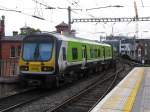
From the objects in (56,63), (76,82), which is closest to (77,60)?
(76,82)

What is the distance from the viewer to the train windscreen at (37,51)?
1875 centimetres

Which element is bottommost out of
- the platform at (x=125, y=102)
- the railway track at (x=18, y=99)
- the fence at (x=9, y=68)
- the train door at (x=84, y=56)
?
the railway track at (x=18, y=99)

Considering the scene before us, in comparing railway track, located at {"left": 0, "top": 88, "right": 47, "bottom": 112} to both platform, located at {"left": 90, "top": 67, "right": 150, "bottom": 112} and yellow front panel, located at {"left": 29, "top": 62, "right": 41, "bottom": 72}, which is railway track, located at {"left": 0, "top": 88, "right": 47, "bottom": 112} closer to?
yellow front panel, located at {"left": 29, "top": 62, "right": 41, "bottom": 72}

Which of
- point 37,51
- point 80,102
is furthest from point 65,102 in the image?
point 37,51

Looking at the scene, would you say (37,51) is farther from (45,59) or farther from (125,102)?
(125,102)

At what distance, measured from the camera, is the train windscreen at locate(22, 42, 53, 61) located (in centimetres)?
1875

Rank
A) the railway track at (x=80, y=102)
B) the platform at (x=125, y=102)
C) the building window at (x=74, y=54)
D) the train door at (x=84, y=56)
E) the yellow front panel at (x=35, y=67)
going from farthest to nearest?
the train door at (x=84, y=56)
the building window at (x=74, y=54)
the yellow front panel at (x=35, y=67)
the railway track at (x=80, y=102)
the platform at (x=125, y=102)

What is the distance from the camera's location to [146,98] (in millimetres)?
15172

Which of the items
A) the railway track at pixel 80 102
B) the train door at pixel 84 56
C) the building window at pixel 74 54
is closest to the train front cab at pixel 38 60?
the railway track at pixel 80 102

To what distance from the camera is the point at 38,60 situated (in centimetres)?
1869

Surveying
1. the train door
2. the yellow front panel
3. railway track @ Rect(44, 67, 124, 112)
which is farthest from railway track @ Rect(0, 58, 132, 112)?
the train door

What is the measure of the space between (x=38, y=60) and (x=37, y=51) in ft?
1.87

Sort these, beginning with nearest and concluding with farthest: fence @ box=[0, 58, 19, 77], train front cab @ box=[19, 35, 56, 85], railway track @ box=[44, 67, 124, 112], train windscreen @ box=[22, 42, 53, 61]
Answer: railway track @ box=[44, 67, 124, 112] < train front cab @ box=[19, 35, 56, 85] < train windscreen @ box=[22, 42, 53, 61] < fence @ box=[0, 58, 19, 77]

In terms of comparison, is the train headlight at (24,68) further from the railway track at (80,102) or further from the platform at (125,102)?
the platform at (125,102)
